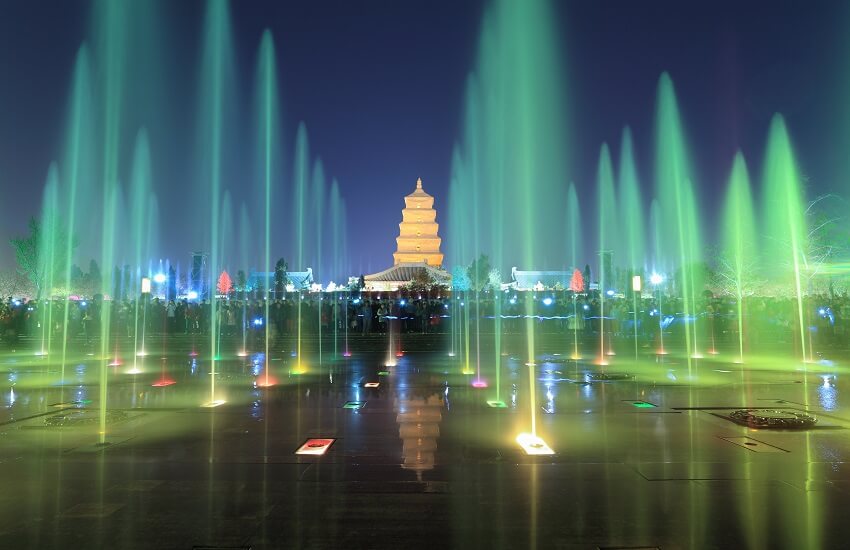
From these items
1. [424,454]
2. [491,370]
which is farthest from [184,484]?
[491,370]

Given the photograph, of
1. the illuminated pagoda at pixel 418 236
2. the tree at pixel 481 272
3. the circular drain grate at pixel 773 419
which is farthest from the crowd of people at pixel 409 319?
the illuminated pagoda at pixel 418 236

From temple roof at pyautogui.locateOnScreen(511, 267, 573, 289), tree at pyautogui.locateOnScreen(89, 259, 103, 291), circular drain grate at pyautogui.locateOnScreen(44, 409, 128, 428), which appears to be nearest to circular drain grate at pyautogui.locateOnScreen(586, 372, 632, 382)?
circular drain grate at pyautogui.locateOnScreen(44, 409, 128, 428)

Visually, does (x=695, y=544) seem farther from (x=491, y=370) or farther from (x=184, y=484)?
(x=491, y=370)

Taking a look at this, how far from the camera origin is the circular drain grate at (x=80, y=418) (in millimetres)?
7719

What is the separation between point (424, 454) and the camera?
616 cm

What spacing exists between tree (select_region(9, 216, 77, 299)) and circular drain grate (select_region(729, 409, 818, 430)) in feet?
183

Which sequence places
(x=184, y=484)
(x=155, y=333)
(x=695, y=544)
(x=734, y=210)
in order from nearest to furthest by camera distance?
1. (x=695, y=544)
2. (x=184, y=484)
3. (x=155, y=333)
4. (x=734, y=210)

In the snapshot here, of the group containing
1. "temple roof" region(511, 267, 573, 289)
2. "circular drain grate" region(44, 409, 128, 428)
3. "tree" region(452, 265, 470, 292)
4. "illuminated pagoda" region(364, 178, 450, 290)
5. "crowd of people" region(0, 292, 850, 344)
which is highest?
"illuminated pagoda" region(364, 178, 450, 290)

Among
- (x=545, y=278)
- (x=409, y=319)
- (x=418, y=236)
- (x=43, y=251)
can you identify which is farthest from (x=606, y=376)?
(x=545, y=278)

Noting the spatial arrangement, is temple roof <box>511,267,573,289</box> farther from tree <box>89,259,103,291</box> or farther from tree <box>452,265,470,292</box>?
tree <box>89,259,103,291</box>

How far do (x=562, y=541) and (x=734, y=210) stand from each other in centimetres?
3687

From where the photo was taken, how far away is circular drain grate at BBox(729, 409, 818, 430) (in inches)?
292

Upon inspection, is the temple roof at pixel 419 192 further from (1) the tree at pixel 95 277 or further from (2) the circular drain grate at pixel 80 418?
(2) the circular drain grate at pixel 80 418

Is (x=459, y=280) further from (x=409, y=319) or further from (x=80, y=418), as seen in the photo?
(x=80, y=418)
